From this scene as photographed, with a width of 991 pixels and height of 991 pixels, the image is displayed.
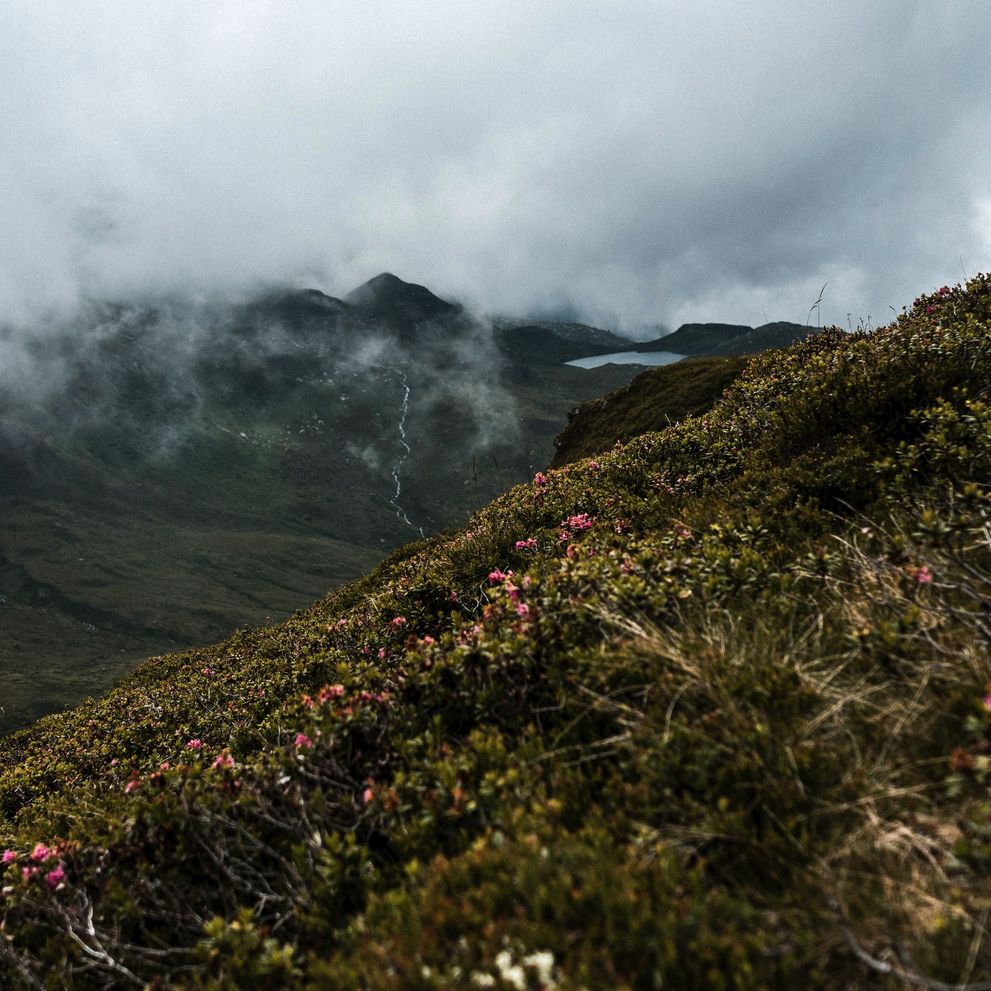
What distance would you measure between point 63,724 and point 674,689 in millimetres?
16181

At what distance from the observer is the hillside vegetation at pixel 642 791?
103 inches

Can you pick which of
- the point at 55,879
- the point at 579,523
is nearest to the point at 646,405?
the point at 579,523

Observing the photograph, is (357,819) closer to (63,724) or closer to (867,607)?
(867,607)

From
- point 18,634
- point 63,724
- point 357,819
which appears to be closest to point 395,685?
point 357,819

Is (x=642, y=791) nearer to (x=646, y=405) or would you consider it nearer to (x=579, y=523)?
(x=579, y=523)

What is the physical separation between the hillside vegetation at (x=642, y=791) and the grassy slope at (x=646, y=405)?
15.5 meters

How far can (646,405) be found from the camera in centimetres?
2641

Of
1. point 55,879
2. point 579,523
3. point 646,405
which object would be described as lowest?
point 55,879

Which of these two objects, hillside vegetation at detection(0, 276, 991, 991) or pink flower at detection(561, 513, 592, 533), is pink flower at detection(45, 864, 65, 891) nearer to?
hillside vegetation at detection(0, 276, 991, 991)

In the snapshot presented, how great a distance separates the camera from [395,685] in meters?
5.47

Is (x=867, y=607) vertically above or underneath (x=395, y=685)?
above

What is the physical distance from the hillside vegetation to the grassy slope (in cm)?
1550

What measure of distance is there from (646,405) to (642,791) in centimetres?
2428

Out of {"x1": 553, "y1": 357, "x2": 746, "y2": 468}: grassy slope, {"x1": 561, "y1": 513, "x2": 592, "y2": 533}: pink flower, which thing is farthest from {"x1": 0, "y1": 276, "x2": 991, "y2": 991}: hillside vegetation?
{"x1": 553, "y1": 357, "x2": 746, "y2": 468}: grassy slope
